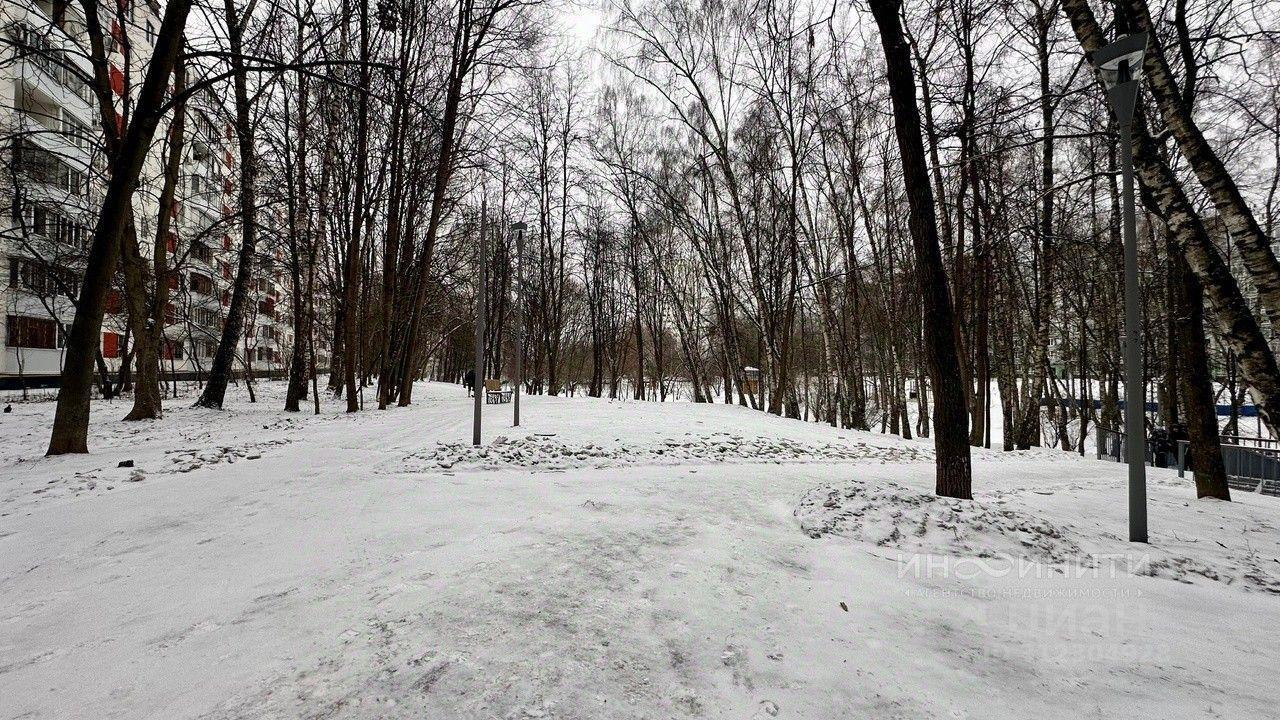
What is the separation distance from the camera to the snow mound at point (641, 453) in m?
6.39

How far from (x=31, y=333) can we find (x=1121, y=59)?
115 ft

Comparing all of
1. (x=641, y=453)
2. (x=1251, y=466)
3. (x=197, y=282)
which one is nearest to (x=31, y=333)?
(x=197, y=282)

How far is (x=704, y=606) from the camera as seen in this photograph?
254 cm

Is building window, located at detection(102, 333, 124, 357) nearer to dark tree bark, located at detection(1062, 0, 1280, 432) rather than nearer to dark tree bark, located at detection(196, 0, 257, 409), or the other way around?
dark tree bark, located at detection(196, 0, 257, 409)

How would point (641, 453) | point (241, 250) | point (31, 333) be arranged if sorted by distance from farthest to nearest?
point (31, 333) < point (241, 250) < point (641, 453)

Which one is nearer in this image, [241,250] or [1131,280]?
[1131,280]

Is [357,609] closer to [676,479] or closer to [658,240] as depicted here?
[676,479]

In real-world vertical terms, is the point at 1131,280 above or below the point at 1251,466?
above

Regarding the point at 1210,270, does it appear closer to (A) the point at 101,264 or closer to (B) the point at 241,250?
(A) the point at 101,264

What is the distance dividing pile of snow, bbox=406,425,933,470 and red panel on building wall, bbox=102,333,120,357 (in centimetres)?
3023

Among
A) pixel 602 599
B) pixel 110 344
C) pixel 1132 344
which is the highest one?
pixel 110 344

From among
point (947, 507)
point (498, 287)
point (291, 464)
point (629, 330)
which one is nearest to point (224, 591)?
point (291, 464)

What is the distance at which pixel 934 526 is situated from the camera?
3719mm

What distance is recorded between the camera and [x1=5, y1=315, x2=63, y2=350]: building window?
64.8 feet
